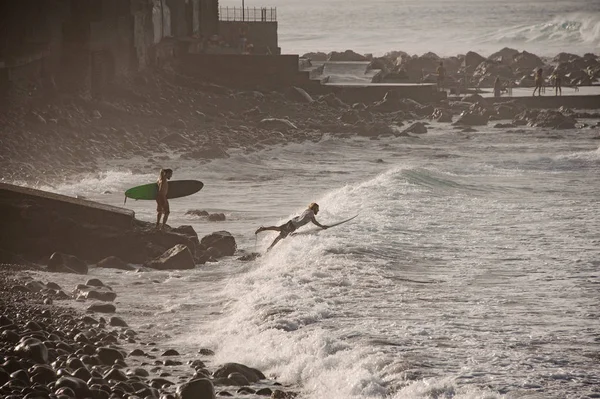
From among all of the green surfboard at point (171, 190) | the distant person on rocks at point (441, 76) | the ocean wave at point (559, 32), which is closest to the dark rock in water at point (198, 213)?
the green surfboard at point (171, 190)

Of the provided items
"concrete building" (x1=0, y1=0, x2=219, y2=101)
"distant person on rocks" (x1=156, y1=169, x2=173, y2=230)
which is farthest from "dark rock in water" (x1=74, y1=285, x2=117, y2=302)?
"concrete building" (x1=0, y1=0, x2=219, y2=101)

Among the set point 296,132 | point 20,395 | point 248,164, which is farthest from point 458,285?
point 296,132

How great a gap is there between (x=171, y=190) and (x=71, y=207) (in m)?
3.78

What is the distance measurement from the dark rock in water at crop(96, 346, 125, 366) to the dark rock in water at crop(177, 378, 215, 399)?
1.39m

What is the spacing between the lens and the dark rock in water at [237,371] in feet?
31.4

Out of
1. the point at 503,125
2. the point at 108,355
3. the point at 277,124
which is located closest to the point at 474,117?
the point at 503,125

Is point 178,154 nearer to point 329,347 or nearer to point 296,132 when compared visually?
point 296,132

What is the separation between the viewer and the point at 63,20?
3173cm

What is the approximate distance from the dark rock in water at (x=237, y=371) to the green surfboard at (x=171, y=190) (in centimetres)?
824

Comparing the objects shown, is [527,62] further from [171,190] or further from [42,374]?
[42,374]

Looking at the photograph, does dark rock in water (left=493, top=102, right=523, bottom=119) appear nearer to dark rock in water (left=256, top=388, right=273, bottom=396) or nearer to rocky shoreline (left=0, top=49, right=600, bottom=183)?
rocky shoreline (left=0, top=49, right=600, bottom=183)

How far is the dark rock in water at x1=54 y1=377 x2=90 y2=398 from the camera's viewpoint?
8.48m

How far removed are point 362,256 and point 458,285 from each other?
1.97 meters

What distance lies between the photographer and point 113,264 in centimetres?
1443
